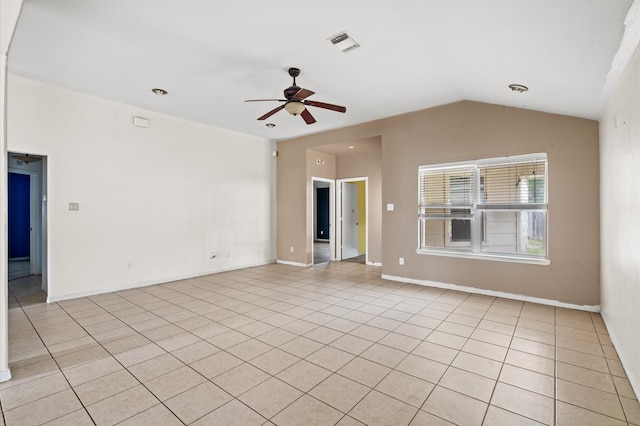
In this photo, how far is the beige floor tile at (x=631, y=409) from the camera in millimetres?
1877

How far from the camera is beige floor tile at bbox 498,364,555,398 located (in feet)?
7.20

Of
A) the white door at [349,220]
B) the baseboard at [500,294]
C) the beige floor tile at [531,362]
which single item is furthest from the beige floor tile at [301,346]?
the white door at [349,220]

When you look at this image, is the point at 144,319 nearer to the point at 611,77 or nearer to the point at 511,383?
the point at 511,383

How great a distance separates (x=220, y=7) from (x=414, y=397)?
3387 mm

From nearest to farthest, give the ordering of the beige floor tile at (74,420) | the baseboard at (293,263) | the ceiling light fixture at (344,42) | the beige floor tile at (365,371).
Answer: the beige floor tile at (74,420) → the beige floor tile at (365,371) → the ceiling light fixture at (344,42) → the baseboard at (293,263)

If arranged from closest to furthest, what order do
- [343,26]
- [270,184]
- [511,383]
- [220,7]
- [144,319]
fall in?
1. [511,383]
2. [220,7]
3. [343,26]
4. [144,319]
5. [270,184]

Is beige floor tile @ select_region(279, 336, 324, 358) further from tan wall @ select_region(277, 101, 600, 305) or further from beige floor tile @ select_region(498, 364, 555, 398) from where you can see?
tan wall @ select_region(277, 101, 600, 305)

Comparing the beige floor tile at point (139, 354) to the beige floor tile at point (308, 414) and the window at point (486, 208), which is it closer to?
the beige floor tile at point (308, 414)

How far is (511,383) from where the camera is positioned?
2.27 m

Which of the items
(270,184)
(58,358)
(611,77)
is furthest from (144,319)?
(611,77)

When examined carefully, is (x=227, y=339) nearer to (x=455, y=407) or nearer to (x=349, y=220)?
(x=455, y=407)

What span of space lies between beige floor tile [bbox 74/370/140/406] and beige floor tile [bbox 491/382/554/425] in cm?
264

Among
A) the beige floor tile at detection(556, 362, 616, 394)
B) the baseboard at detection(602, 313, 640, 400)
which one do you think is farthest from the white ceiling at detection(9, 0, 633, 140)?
the beige floor tile at detection(556, 362, 616, 394)

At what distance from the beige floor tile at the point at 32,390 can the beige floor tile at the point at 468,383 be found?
9.35ft
